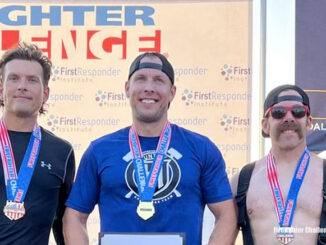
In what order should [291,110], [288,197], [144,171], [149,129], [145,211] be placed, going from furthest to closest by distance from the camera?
1. [291,110]
2. [288,197]
3. [149,129]
4. [144,171]
5. [145,211]

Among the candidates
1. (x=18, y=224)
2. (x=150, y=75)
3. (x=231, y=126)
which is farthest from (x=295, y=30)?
(x=18, y=224)

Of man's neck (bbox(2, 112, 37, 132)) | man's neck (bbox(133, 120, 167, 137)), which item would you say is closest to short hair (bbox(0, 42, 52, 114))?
man's neck (bbox(2, 112, 37, 132))

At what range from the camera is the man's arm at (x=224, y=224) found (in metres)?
3.11

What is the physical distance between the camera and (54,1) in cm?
A: 520

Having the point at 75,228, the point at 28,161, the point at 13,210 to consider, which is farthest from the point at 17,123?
the point at 75,228

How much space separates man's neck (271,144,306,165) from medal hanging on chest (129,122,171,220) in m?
0.74

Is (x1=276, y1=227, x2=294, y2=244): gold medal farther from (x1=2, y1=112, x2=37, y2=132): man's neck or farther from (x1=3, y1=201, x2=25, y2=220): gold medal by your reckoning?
(x1=2, y1=112, x2=37, y2=132): man's neck

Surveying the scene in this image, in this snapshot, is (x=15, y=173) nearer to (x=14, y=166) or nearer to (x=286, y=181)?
(x=14, y=166)

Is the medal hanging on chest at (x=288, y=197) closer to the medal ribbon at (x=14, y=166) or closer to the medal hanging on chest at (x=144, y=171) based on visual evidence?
the medal hanging on chest at (x=144, y=171)

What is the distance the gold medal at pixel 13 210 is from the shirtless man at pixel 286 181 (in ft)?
4.11

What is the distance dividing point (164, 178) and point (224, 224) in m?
0.40

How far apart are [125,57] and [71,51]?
479 mm

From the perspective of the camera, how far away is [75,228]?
312cm

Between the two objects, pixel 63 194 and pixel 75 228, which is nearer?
pixel 75 228
